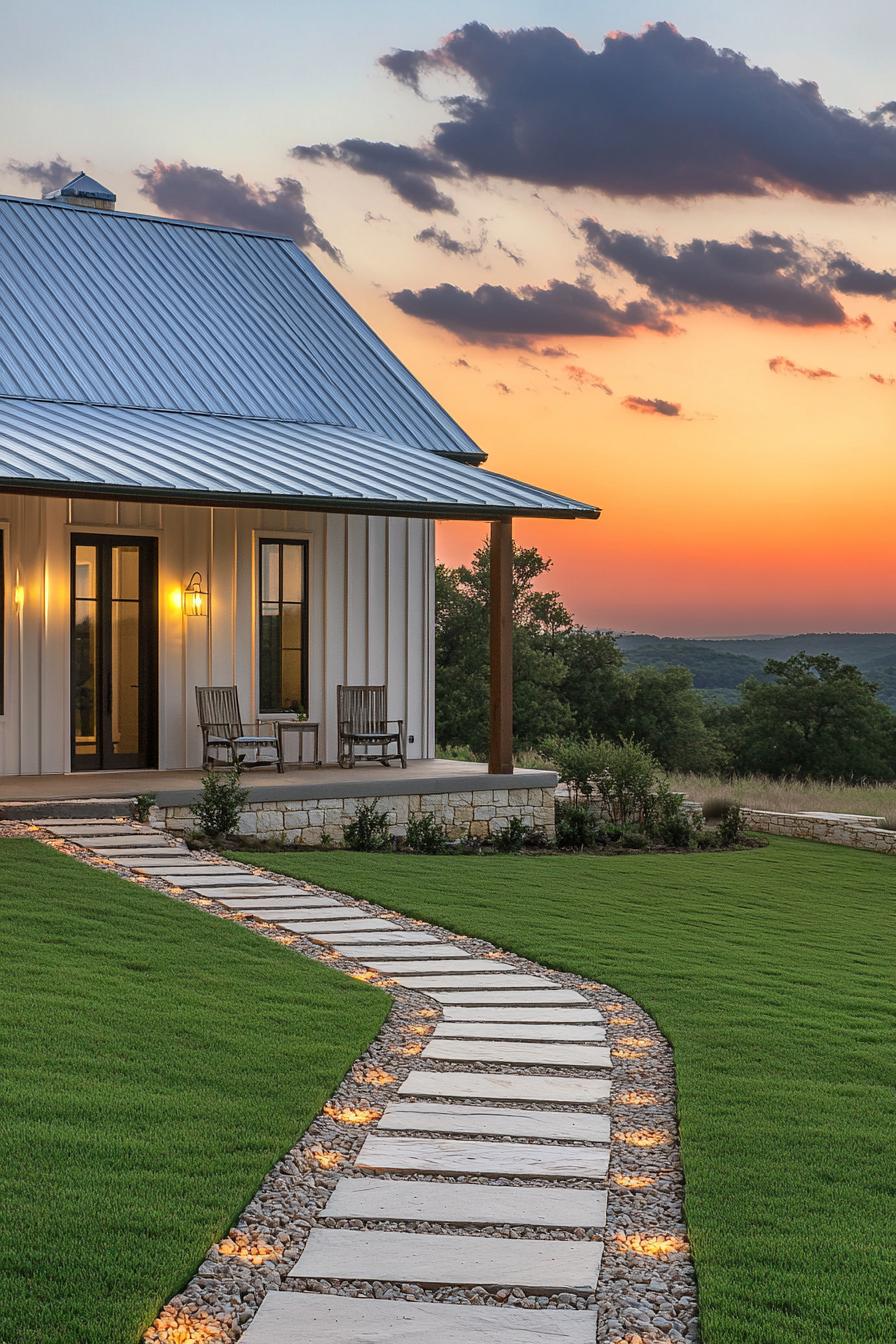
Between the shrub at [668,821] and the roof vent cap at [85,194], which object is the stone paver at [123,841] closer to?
the shrub at [668,821]

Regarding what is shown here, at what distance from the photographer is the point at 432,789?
13.3 meters

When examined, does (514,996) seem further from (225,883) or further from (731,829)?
(731,829)

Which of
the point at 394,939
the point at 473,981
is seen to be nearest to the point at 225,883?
the point at 394,939

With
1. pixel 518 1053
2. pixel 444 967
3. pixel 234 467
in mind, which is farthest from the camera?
pixel 234 467

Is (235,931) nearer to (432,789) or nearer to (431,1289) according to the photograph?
(431,1289)

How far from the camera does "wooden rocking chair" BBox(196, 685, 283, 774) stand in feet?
45.5

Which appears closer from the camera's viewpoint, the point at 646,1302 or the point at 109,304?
the point at 646,1302

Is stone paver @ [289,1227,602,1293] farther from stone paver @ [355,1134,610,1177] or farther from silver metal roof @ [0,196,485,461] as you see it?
silver metal roof @ [0,196,485,461]

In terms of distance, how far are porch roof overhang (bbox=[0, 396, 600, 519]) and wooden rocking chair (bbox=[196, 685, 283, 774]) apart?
2528mm

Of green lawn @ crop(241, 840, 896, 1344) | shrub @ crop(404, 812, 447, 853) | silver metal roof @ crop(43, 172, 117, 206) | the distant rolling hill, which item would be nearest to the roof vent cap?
silver metal roof @ crop(43, 172, 117, 206)

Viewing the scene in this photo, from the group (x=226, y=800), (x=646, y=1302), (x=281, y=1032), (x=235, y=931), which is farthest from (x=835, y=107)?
(x=646, y=1302)

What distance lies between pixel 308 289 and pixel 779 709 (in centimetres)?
2302

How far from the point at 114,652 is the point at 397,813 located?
3.26 metres

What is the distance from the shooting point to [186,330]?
1631 cm
